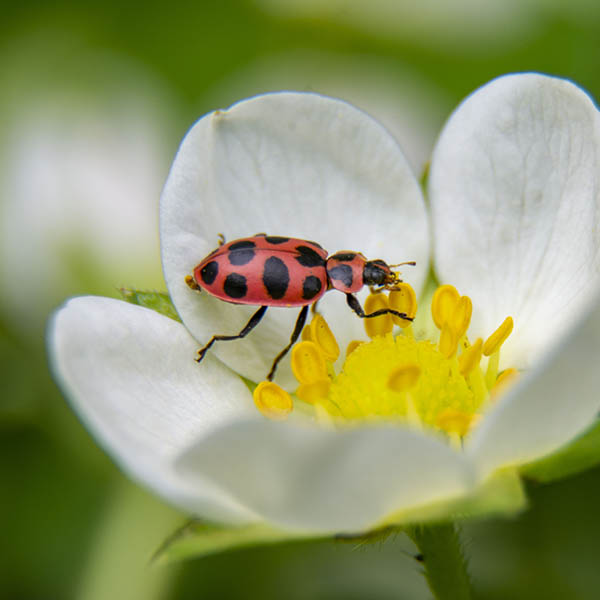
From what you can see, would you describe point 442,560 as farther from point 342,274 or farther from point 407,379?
point 342,274

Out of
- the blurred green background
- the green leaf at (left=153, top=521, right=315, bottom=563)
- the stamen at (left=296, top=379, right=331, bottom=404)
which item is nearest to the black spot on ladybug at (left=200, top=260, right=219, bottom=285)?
the stamen at (left=296, top=379, right=331, bottom=404)

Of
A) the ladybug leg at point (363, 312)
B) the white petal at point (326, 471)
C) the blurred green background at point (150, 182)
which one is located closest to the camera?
the white petal at point (326, 471)

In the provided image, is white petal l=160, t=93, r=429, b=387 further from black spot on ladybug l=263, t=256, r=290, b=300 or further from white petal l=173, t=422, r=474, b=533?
white petal l=173, t=422, r=474, b=533

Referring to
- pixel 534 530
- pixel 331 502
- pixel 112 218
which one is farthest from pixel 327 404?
pixel 112 218

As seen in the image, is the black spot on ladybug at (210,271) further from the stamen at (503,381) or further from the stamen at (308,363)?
the stamen at (503,381)

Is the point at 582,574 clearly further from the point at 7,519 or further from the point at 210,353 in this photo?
the point at 7,519

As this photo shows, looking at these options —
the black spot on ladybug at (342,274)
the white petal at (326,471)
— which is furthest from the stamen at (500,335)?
the white petal at (326,471)

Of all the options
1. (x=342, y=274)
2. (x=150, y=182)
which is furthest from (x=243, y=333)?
(x=150, y=182)
